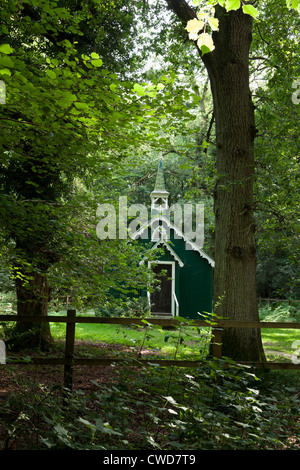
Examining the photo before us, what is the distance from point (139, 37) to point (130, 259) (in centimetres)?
693

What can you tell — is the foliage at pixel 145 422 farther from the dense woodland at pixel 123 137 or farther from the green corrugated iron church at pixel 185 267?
the green corrugated iron church at pixel 185 267

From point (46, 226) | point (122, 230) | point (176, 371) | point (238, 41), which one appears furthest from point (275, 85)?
point (176, 371)

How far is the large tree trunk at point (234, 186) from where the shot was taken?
6762 mm

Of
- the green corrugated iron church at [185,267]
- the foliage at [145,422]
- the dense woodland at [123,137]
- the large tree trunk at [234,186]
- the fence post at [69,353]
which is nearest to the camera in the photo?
the foliage at [145,422]

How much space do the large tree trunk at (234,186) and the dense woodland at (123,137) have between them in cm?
2

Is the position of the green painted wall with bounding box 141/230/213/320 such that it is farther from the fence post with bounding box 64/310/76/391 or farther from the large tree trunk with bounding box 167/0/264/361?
the fence post with bounding box 64/310/76/391

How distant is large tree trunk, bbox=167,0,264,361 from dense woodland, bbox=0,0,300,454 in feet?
0.06

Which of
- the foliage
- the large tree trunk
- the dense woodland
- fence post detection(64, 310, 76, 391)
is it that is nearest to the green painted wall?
the dense woodland

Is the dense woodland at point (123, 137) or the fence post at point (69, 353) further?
the fence post at point (69, 353)

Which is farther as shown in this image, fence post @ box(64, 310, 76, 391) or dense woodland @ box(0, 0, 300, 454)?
fence post @ box(64, 310, 76, 391)

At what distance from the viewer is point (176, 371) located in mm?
3846

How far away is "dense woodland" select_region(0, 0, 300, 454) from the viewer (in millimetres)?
4359

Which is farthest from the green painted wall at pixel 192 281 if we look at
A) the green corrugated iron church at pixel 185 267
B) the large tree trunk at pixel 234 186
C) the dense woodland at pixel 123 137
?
the large tree trunk at pixel 234 186

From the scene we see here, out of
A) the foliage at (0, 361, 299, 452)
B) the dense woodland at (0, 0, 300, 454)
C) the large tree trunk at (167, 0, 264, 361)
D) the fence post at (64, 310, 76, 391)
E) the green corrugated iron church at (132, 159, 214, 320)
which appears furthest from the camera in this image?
the green corrugated iron church at (132, 159, 214, 320)
